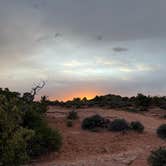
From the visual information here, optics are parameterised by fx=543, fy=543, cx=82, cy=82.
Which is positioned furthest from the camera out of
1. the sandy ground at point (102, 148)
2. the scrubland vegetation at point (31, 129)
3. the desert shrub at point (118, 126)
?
the desert shrub at point (118, 126)

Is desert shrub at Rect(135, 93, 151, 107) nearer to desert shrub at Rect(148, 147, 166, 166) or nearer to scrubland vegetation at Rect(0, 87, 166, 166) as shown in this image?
scrubland vegetation at Rect(0, 87, 166, 166)

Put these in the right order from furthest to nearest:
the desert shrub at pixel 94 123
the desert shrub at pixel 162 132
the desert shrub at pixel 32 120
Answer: the desert shrub at pixel 94 123 → the desert shrub at pixel 162 132 → the desert shrub at pixel 32 120

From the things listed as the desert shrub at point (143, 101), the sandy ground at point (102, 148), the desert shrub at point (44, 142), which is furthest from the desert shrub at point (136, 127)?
the desert shrub at point (143, 101)

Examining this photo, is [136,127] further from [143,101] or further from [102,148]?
[143,101]

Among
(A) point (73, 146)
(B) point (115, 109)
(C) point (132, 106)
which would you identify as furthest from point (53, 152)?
(C) point (132, 106)

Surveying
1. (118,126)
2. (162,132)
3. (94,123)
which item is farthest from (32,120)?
(162,132)

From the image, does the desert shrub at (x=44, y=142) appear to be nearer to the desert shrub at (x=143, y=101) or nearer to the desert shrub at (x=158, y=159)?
the desert shrub at (x=158, y=159)

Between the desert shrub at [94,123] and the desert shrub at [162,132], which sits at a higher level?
the desert shrub at [94,123]

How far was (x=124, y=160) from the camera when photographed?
86.9 feet

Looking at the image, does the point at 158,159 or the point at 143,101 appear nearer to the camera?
the point at 158,159

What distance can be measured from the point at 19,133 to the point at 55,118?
1647 cm

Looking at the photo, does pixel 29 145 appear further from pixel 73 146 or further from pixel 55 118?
pixel 55 118

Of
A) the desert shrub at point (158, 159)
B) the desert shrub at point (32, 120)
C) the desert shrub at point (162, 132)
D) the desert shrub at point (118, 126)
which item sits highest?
the desert shrub at point (32, 120)

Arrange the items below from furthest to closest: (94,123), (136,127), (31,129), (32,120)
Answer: (94,123) → (136,127) → (32,120) → (31,129)
